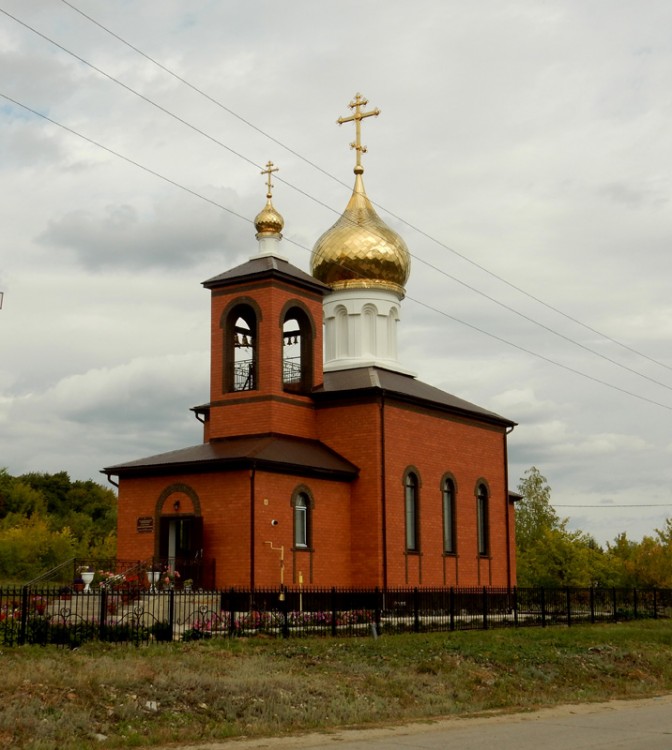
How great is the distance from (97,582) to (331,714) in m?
11.9

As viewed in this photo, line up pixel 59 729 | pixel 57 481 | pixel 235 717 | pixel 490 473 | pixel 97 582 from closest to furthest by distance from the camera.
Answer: pixel 59 729, pixel 235 717, pixel 97 582, pixel 490 473, pixel 57 481

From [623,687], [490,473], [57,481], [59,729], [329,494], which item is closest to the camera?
[59,729]

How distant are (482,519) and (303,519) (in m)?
7.21

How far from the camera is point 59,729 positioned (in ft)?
34.1

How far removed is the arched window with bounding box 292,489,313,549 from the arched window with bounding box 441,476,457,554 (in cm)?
487

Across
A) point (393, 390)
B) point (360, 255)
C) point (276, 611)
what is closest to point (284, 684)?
point (276, 611)

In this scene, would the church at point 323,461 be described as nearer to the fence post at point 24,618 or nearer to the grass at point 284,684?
the grass at point 284,684

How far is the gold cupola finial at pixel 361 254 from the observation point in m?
30.6

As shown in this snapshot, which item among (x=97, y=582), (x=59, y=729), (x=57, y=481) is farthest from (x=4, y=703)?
(x=57, y=481)

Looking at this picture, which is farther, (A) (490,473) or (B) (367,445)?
(A) (490,473)

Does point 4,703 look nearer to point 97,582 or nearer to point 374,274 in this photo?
point 97,582

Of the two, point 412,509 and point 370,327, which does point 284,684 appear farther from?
point 370,327

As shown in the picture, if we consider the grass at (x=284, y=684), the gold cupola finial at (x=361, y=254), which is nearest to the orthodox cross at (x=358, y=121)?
the gold cupola finial at (x=361, y=254)

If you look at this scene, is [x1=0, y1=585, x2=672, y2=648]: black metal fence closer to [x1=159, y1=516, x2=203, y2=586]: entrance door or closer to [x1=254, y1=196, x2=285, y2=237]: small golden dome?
[x1=159, y1=516, x2=203, y2=586]: entrance door
